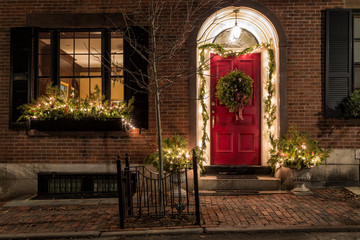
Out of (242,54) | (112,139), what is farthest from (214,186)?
(242,54)

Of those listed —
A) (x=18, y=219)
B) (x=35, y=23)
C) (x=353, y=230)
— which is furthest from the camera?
(x=35, y=23)

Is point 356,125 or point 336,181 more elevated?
point 356,125

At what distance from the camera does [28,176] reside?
7223 mm

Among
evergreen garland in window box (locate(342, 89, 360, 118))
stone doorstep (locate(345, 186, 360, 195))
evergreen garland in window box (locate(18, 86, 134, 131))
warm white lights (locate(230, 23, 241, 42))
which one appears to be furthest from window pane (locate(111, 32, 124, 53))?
stone doorstep (locate(345, 186, 360, 195))

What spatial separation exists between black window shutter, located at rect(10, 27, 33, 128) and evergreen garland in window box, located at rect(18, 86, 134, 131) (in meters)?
0.28

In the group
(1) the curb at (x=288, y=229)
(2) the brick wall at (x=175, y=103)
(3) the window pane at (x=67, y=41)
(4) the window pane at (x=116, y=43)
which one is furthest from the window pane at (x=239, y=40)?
(1) the curb at (x=288, y=229)

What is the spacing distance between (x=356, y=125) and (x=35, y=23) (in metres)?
8.14

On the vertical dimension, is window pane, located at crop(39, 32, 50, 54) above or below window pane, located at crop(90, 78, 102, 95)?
above

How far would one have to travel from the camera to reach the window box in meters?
6.88

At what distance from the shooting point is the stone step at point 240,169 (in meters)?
7.36

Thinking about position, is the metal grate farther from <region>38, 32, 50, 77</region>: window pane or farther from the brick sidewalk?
<region>38, 32, 50, 77</region>: window pane

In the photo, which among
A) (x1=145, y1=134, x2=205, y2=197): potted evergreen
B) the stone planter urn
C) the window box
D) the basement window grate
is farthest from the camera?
the basement window grate

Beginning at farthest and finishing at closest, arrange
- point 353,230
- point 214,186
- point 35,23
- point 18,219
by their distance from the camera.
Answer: point 35,23
point 214,186
point 18,219
point 353,230

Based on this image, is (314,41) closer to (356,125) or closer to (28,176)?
(356,125)
